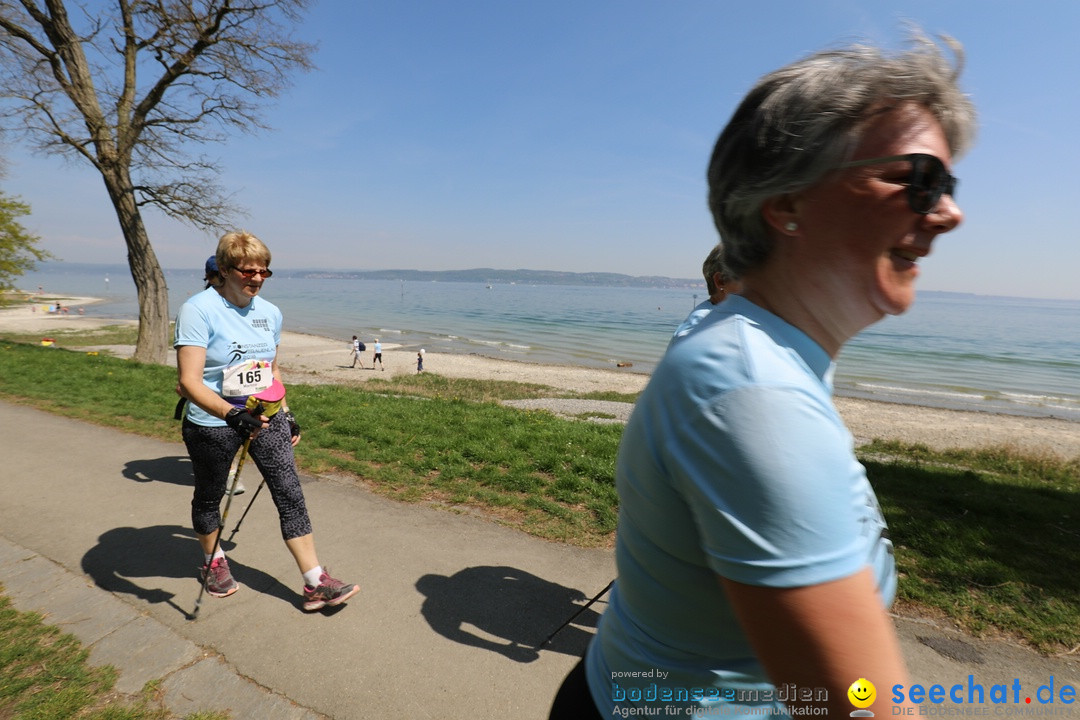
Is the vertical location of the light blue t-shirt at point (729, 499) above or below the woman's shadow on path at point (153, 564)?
above

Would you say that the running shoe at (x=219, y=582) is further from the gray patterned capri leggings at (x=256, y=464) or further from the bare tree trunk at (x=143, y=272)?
the bare tree trunk at (x=143, y=272)

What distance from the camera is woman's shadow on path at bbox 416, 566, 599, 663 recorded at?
3.28m

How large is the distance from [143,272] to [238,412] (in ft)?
49.1

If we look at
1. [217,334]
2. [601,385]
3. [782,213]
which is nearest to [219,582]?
[217,334]

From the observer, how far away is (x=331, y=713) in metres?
2.71

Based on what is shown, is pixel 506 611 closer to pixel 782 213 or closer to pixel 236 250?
pixel 236 250

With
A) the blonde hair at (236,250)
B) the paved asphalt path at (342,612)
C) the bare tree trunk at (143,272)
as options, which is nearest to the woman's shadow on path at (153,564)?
the paved asphalt path at (342,612)

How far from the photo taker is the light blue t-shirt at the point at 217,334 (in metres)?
3.34

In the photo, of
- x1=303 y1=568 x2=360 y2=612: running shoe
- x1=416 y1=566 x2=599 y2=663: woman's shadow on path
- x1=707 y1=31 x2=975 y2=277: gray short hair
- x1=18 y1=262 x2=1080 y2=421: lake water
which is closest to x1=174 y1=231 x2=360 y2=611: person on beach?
x1=303 y1=568 x2=360 y2=612: running shoe

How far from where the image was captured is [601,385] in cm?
2342

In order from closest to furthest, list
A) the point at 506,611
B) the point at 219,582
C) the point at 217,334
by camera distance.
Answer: the point at 217,334
the point at 506,611
the point at 219,582

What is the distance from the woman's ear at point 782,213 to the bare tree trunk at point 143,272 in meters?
17.0

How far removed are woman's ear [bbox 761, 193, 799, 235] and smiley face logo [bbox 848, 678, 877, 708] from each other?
62 centimetres

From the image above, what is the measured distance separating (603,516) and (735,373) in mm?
4419
